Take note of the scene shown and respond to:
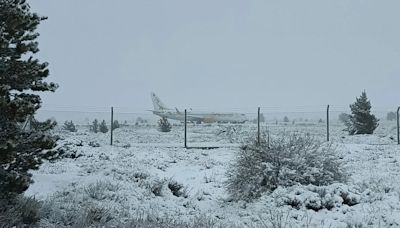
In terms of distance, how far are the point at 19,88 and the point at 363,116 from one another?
2945 centimetres

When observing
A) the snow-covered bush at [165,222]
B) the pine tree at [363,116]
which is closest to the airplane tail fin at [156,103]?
the pine tree at [363,116]

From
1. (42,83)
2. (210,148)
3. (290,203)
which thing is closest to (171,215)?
(290,203)

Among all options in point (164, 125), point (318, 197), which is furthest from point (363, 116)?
point (318, 197)

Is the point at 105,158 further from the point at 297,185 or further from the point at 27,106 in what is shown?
the point at 27,106

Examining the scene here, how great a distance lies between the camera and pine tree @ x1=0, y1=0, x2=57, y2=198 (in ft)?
20.7

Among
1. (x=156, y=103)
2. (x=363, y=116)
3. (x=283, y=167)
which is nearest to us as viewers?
(x=283, y=167)

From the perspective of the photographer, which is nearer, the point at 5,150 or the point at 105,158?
the point at 5,150

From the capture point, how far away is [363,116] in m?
32.8

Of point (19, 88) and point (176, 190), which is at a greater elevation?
point (19, 88)

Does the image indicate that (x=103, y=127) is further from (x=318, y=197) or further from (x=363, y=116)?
(x=318, y=197)

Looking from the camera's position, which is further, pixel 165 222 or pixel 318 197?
pixel 318 197

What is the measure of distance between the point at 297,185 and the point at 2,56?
20.3 ft

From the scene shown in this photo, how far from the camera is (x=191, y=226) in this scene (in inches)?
287

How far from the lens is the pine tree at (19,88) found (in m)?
6.32
